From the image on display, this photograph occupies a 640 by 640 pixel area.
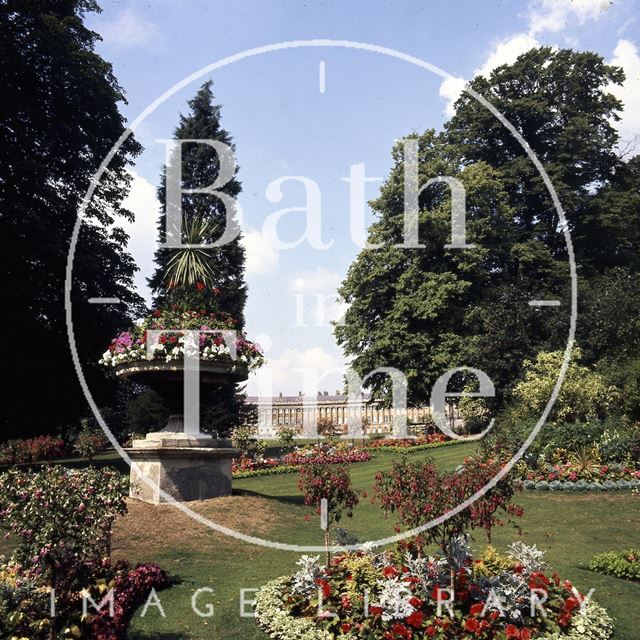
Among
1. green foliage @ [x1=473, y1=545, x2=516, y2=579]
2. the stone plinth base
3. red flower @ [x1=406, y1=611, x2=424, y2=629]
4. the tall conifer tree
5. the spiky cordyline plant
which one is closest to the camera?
red flower @ [x1=406, y1=611, x2=424, y2=629]

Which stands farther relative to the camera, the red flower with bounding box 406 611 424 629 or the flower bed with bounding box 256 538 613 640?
the flower bed with bounding box 256 538 613 640

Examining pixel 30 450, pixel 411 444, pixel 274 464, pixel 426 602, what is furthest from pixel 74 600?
pixel 30 450

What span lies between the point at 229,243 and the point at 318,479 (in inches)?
1241

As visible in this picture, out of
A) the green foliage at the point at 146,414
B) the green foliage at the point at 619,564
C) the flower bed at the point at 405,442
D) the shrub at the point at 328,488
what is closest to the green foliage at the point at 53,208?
the green foliage at the point at 146,414

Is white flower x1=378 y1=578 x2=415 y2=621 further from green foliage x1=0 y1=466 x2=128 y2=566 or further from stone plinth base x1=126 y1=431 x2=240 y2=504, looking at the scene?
stone plinth base x1=126 y1=431 x2=240 y2=504

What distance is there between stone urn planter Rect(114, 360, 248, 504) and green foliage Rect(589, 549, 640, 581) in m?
7.11

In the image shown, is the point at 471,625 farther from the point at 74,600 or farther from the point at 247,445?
the point at 247,445

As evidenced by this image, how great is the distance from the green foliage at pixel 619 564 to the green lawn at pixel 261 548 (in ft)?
0.70

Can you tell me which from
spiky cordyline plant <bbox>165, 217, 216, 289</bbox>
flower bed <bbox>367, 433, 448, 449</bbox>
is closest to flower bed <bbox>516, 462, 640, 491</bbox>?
spiky cordyline plant <bbox>165, 217, 216, 289</bbox>

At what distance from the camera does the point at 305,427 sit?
138 ft

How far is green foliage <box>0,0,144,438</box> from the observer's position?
2083cm

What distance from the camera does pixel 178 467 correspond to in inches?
496

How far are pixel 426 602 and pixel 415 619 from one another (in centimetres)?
55

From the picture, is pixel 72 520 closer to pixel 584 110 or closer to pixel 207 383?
pixel 207 383
